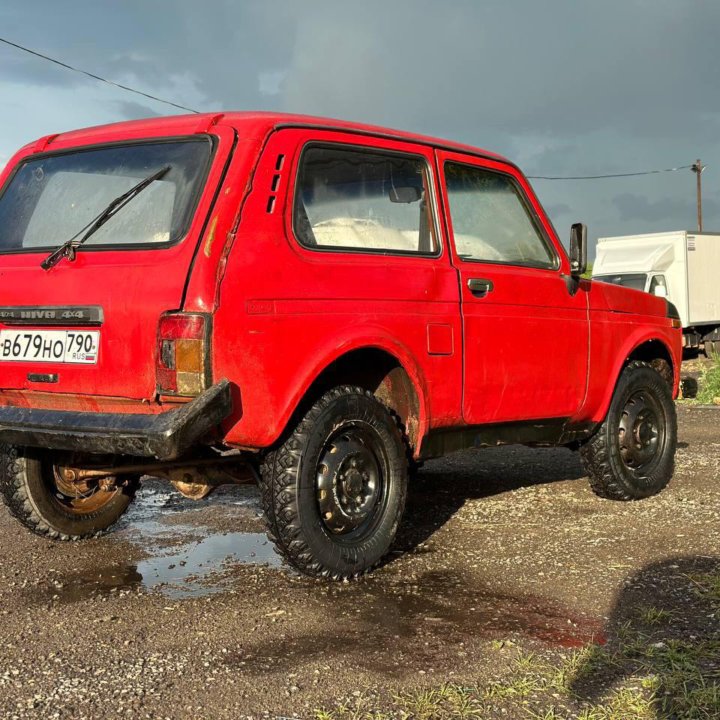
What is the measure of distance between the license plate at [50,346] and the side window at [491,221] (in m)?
1.93

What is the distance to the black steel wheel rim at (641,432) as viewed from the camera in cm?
636

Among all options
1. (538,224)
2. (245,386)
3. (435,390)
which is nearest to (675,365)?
(538,224)

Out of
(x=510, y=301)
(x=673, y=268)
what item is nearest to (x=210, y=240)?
(x=510, y=301)

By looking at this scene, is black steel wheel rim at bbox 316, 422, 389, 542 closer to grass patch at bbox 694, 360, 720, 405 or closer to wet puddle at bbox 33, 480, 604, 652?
wet puddle at bbox 33, 480, 604, 652

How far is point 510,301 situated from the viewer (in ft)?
17.4

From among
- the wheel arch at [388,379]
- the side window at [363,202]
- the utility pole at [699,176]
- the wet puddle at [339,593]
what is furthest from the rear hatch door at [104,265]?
the utility pole at [699,176]

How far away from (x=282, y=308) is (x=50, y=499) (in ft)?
6.21

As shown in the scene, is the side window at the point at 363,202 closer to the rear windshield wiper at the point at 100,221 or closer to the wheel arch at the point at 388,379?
the wheel arch at the point at 388,379

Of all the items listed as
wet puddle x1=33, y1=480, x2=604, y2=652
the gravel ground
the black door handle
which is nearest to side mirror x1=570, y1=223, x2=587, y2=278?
the black door handle

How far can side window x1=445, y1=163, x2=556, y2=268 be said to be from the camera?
17.2 ft

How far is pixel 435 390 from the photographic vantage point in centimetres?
484

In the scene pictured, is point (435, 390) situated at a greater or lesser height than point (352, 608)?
greater

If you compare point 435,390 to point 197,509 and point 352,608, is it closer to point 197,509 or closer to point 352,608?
point 352,608

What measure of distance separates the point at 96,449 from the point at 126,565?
3.55 ft
